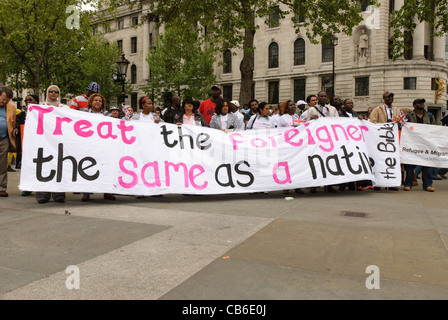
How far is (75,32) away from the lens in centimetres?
2991

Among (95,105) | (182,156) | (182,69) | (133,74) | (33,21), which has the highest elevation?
(133,74)

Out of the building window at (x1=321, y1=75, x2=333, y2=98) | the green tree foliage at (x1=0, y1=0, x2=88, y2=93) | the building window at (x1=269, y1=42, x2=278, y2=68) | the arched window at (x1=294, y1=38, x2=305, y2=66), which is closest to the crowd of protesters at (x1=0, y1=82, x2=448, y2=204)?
the green tree foliage at (x1=0, y1=0, x2=88, y2=93)

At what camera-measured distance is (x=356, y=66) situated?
1630 inches

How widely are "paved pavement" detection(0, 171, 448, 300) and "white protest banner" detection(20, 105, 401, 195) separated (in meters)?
0.41

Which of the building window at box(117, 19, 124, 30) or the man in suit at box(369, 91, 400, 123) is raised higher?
the building window at box(117, 19, 124, 30)

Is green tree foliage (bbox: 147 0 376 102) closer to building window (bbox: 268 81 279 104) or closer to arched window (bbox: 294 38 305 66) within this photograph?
arched window (bbox: 294 38 305 66)

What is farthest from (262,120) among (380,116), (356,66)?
(356,66)

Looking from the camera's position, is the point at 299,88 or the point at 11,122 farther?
the point at 299,88

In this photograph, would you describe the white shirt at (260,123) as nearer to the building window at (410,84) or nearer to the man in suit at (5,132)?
the man in suit at (5,132)

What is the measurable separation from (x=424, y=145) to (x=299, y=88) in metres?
37.0

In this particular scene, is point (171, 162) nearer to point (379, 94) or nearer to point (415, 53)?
point (379, 94)

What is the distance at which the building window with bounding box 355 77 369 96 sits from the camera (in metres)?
41.3

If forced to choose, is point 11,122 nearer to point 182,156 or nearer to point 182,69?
point 182,156

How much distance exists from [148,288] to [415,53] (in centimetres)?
4419
